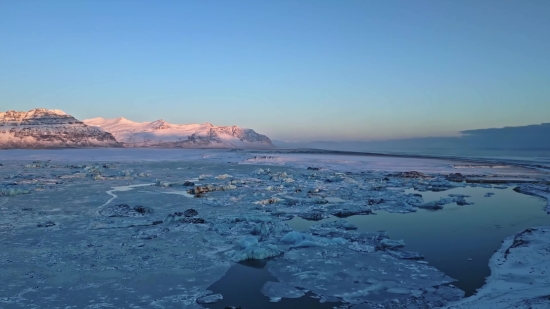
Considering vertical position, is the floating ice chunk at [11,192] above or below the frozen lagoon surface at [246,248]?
above

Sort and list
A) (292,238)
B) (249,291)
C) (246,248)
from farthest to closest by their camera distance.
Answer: (292,238) < (246,248) < (249,291)

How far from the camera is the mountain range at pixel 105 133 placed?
337ft

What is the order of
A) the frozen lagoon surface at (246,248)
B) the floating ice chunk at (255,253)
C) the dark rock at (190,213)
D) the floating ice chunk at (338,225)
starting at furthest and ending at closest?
the dark rock at (190,213), the floating ice chunk at (338,225), the floating ice chunk at (255,253), the frozen lagoon surface at (246,248)

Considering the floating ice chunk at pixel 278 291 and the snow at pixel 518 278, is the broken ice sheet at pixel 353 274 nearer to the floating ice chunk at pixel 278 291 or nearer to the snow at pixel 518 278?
the floating ice chunk at pixel 278 291

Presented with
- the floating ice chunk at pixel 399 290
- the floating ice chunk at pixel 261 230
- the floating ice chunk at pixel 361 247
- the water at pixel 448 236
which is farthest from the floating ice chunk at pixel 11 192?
the floating ice chunk at pixel 399 290

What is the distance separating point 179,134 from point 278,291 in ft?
509

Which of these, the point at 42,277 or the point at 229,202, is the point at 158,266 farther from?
the point at 229,202

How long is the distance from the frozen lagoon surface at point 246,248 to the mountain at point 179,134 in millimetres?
121761

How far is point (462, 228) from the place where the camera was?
9.43 meters

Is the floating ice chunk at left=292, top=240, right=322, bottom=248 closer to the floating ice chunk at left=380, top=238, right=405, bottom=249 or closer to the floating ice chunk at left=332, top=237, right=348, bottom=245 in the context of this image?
the floating ice chunk at left=332, top=237, right=348, bottom=245

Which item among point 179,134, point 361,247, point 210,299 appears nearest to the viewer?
point 210,299

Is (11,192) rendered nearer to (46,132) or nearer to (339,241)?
(339,241)

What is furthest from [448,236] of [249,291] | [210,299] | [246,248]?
[210,299]

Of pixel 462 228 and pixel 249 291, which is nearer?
pixel 249 291
